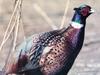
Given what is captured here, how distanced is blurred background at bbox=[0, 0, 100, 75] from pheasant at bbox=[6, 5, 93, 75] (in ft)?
4.98

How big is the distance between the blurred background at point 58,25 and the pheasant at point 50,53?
1517 mm

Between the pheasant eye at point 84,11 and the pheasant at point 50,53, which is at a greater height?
the pheasant eye at point 84,11

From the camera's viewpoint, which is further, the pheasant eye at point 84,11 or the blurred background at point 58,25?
the blurred background at point 58,25

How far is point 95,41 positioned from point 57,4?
2.04 metres

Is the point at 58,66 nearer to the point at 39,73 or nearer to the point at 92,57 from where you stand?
the point at 39,73

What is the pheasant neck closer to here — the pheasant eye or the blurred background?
the pheasant eye

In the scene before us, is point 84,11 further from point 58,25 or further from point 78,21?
point 58,25

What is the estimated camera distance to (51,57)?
168 inches

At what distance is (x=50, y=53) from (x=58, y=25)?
412cm

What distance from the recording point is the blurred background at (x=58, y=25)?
660cm

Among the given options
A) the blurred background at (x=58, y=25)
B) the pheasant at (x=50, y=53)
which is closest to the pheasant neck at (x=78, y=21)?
the pheasant at (x=50, y=53)

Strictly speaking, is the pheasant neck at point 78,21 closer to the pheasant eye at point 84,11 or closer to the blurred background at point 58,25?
the pheasant eye at point 84,11

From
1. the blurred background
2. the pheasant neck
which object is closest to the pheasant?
the pheasant neck

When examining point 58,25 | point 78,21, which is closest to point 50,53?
point 78,21
